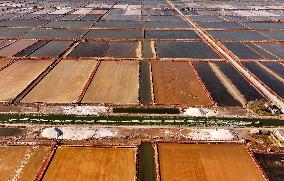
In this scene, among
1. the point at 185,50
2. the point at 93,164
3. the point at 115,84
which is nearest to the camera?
the point at 93,164

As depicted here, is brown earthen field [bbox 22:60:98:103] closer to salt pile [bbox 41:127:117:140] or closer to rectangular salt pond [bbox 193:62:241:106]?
salt pile [bbox 41:127:117:140]

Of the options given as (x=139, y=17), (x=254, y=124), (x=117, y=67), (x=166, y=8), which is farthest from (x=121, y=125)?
(x=166, y=8)

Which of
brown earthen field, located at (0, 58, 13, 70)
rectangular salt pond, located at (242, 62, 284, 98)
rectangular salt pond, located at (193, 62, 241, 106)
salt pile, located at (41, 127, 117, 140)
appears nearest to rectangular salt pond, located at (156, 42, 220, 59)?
rectangular salt pond, located at (193, 62, 241, 106)

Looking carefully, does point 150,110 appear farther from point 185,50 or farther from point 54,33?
point 54,33

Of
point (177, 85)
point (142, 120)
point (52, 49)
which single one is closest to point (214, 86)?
point (177, 85)

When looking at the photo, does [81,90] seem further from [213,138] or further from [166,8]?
[166,8]
